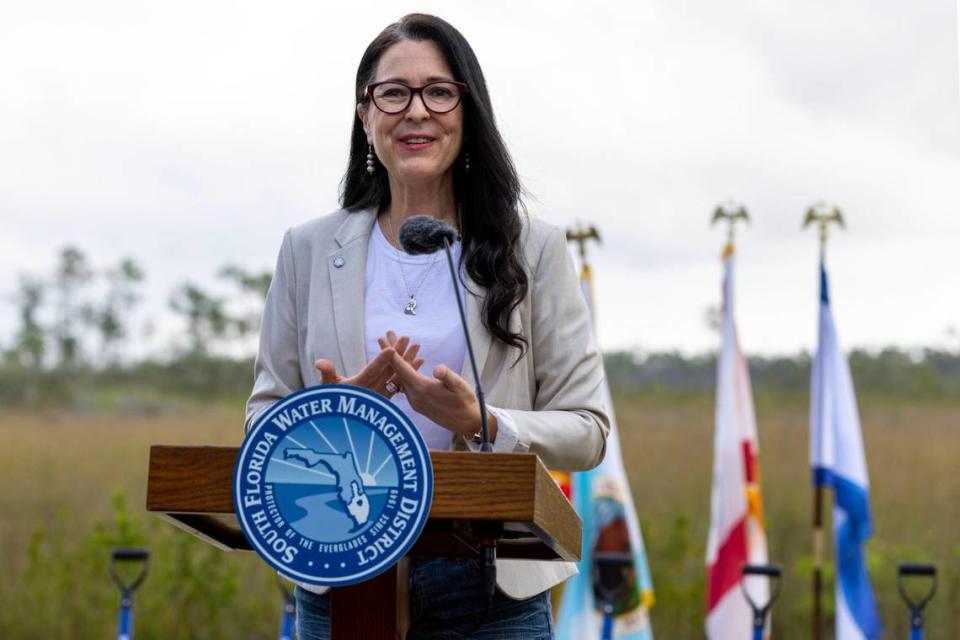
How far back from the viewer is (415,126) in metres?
1.92

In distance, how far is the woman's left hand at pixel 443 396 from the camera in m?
1.57

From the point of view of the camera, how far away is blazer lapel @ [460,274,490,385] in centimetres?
185

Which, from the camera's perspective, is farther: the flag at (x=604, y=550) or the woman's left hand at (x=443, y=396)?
the flag at (x=604, y=550)

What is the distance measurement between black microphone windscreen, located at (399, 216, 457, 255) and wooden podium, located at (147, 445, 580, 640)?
1.06 ft

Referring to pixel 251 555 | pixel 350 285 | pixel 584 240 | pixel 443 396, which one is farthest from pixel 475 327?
→ pixel 251 555

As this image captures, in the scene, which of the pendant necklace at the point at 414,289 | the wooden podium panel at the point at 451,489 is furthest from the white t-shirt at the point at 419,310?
the wooden podium panel at the point at 451,489

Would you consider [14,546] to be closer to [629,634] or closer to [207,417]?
[207,417]

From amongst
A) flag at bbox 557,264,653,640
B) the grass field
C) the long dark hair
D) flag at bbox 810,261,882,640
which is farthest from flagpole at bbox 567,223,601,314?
the long dark hair

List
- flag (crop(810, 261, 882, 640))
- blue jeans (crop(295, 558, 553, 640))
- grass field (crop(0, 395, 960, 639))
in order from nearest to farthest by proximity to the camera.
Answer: blue jeans (crop(295, 558, 553, 640)), flag (crop(810, 261, 882, 640)), grass field (crop(0, 395, 960, 639))

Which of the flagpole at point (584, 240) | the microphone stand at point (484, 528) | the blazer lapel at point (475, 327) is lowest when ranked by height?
the microphone stand at point (484, 528)

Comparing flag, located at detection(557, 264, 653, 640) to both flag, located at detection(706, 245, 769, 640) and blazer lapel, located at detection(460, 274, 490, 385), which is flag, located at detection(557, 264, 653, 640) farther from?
blazer lapel, located at detection(460, 274, 490, 385)

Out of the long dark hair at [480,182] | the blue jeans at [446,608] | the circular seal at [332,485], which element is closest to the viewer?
→ the circular seal at [332,485]

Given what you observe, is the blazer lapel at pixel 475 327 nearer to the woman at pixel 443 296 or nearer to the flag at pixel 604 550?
the woman at pixel 443 296

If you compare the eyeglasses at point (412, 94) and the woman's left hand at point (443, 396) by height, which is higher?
the eyeglasses at point (412, 94)
